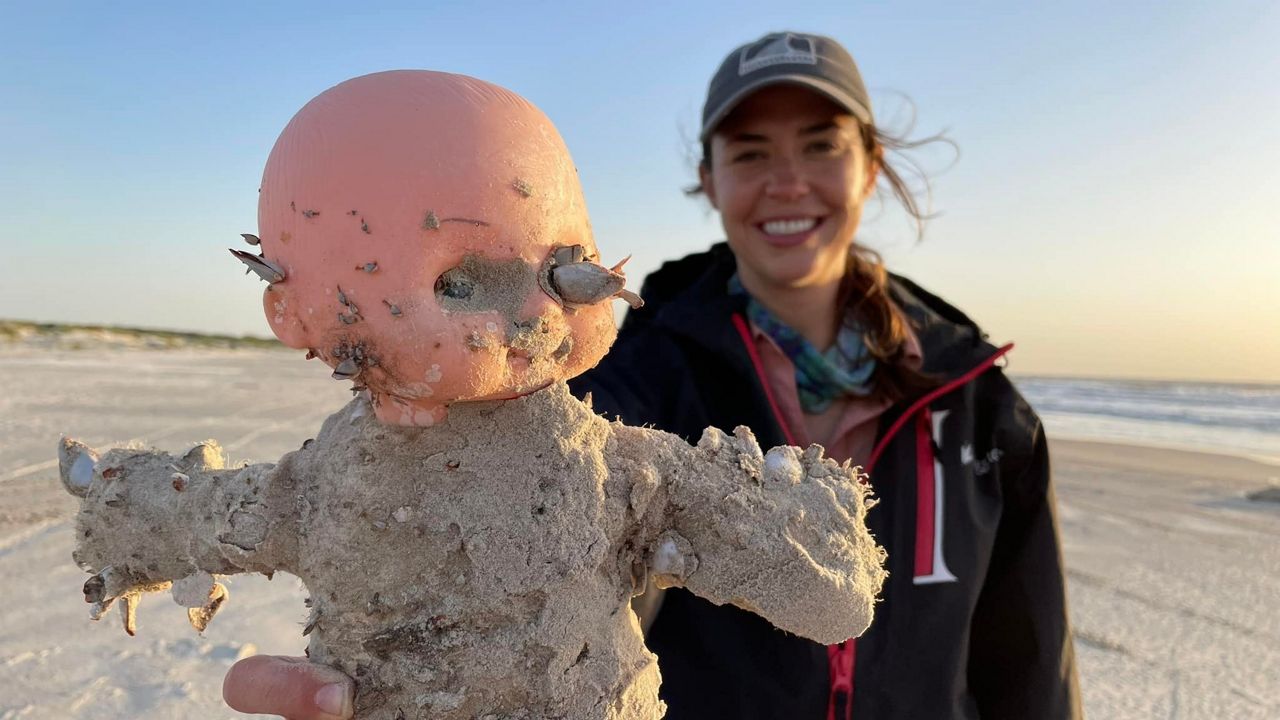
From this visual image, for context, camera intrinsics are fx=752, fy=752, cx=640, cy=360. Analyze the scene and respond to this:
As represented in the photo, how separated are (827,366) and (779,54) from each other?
113cm

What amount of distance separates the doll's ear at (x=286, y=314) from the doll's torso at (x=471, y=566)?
205mm

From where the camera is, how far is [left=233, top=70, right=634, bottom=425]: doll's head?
968 mm

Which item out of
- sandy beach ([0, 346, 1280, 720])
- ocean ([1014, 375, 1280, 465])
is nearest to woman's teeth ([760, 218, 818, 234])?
sandy beach ([0, 346, 1280, 720])

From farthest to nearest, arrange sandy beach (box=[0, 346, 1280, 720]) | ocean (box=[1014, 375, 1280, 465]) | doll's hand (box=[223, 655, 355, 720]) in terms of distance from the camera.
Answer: ocean (box=[1014, 375, 1280, 465]) → sandy beach (box=[0, 346, 1280, 720]) → doll's hand (box=[223, 655, 355, 720])

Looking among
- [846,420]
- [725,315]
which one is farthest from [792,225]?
[846,420]

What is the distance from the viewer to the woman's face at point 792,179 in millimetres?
2713

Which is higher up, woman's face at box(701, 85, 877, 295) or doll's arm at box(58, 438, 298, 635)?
woman's face at box(701, 85, 877, 295)

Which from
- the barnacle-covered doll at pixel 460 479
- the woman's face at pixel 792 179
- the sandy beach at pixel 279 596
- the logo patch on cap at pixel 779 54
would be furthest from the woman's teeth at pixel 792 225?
the sandy beach at pixel 279 596

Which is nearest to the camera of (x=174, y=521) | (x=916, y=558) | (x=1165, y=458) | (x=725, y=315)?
(x=174, y=521)

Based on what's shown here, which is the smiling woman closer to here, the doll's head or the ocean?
the doll's head

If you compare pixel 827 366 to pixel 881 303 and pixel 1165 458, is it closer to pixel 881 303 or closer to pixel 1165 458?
pixel 881 303

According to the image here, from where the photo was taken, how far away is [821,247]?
274 cm

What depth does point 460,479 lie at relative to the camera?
1147 mm

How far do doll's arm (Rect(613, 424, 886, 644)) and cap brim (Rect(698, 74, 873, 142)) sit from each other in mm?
1711
